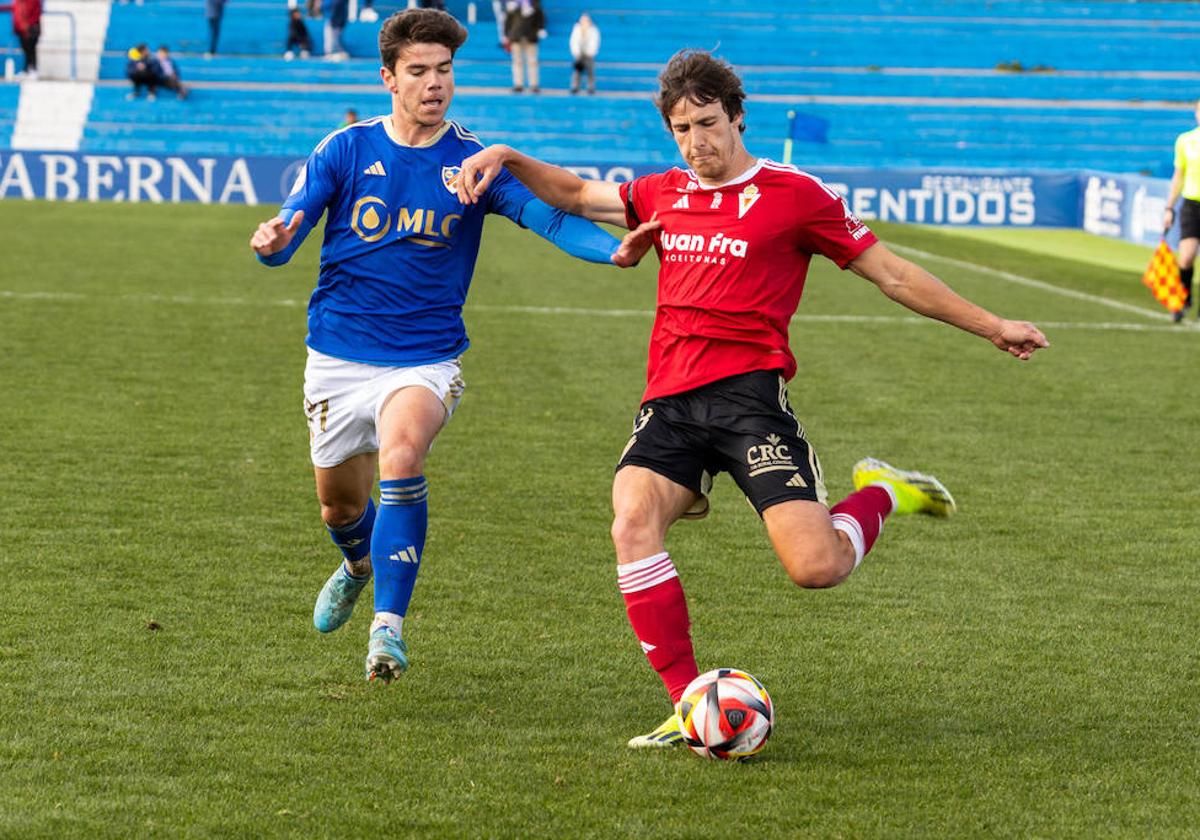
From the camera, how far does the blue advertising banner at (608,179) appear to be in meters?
31.7

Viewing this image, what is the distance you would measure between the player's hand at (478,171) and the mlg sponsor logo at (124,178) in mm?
27316

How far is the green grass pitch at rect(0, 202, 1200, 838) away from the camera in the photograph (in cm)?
461

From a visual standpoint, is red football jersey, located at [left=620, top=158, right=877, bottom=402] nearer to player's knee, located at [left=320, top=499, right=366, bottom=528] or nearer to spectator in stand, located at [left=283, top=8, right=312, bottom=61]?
player's knee, located at [left=320, top=499, right=366, bottom=528]

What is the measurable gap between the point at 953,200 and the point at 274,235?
27612mm

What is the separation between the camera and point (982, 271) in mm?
21953

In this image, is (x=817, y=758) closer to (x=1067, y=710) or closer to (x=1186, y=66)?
(x=1067, y=710)

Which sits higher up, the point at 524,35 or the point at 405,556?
the point at 405,556

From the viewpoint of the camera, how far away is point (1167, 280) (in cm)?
1728

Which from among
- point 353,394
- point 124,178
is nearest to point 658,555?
point 353,394

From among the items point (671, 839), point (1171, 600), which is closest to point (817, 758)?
point (671, 839)

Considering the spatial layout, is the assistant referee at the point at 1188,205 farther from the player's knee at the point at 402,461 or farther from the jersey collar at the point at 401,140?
the player's knee at the point at 402,461

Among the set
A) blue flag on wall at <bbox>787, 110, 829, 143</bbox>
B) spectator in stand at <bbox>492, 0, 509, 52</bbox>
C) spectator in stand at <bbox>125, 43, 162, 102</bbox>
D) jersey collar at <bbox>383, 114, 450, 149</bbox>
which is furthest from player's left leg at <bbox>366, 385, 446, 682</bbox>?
spectator in stand at <bbox>492, 0, 509, 52</bbox>

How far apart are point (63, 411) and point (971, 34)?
3504 centimetres

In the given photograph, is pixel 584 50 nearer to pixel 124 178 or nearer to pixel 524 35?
pixel 524 35
